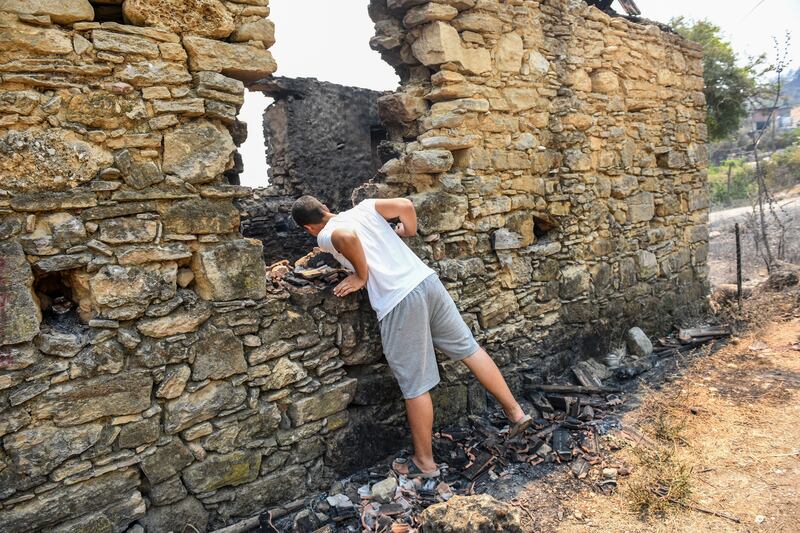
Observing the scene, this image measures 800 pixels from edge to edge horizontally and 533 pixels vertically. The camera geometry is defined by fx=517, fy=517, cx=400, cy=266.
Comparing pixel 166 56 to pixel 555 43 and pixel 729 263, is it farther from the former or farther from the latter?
pixel 729 263

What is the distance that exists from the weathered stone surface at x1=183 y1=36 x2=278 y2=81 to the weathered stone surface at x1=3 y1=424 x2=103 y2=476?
1881 mm

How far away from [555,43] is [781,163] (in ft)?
60.3

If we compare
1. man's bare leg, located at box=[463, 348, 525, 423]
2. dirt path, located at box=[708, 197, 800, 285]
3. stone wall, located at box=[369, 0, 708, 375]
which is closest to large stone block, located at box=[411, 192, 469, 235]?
stone wall, located at box=[369, 0, 708, 375]

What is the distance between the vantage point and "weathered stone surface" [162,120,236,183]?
2652mm

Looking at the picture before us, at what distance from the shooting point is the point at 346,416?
3.32 meters

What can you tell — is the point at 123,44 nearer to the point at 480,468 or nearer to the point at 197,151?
the point at 197,151

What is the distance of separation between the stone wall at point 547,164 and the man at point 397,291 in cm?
54

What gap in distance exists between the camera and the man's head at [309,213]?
10.6ft

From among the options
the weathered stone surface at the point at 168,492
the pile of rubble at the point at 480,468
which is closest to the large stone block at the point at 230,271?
the pile of rubble at the point at 480,468

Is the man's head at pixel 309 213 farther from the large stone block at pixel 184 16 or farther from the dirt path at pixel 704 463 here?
the dirt path at pixel 704 463

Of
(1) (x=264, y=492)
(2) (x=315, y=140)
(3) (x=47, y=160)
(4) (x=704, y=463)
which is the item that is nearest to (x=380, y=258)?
(1) (x=264, y=492)

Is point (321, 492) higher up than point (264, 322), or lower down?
lower down

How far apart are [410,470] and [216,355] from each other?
1481mm

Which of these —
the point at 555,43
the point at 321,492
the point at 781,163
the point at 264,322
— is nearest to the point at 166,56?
the point at 264,322
